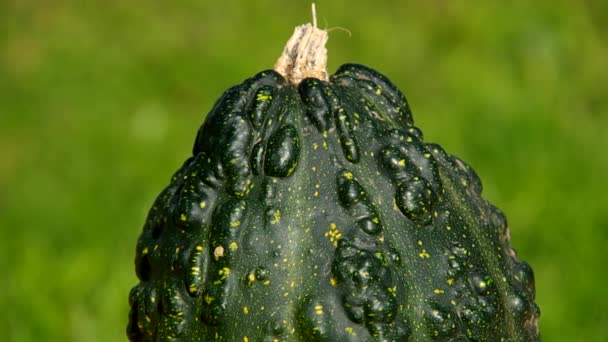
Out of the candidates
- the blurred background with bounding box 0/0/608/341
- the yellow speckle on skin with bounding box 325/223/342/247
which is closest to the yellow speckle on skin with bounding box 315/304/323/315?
the yellow speckle on skin with bounding box 325/223/342/247

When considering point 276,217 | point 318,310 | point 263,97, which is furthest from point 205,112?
point 318,310

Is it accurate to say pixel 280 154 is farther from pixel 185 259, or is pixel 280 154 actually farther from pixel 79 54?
pixel 79 54

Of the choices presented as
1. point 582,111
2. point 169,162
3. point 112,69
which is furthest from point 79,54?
point 582,111

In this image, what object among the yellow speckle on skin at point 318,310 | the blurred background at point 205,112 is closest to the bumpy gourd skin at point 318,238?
the yellow speckle on skin at point 318,310

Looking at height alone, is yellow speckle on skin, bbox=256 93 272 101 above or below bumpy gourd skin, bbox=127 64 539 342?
above

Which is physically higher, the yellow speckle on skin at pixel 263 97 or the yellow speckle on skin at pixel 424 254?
the yellow speckle on skin at pixel 263 97

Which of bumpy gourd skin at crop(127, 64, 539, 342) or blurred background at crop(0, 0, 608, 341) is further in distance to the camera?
blurred background at crop(0, 0, 608, 341)

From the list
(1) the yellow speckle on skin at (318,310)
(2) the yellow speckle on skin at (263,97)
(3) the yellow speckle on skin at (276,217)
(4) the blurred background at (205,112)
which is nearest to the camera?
(1) the yellow speckle on skin at (318,310)

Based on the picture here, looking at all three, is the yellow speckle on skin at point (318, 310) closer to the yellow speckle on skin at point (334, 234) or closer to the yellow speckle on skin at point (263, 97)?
the yellow speckle on skin at point (334, 234)

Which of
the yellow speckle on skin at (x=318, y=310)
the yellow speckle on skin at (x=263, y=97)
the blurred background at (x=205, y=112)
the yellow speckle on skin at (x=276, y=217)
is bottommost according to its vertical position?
the yellow speckle on skin at (x=318, y=310)

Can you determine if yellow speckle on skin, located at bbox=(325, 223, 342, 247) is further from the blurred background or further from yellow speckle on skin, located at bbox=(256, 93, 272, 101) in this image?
the blurred background
